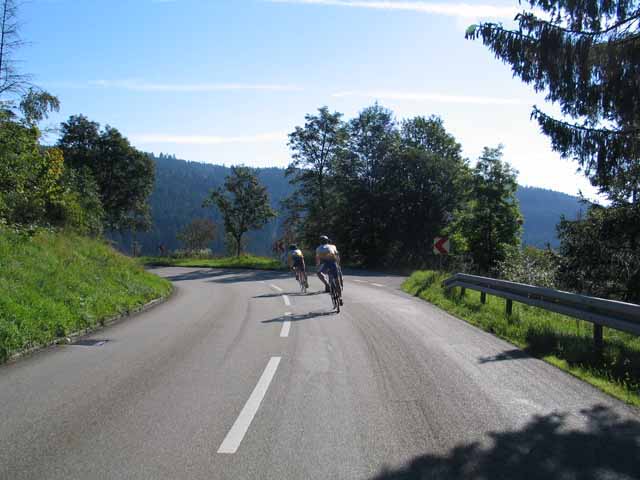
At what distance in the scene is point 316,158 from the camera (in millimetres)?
47312

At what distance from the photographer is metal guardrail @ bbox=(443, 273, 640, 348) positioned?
6785mm

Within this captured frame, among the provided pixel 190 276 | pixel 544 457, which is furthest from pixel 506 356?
pixel 190 276

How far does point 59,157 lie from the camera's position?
1898 cm

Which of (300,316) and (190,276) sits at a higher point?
(300,316)

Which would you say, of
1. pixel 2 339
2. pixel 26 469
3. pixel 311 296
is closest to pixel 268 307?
pixel 311 296

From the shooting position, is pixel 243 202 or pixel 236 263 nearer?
pixel 236 263

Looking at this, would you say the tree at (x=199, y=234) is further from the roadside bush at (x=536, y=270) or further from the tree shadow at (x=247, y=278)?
the roadside bush at (x=536, y=270)

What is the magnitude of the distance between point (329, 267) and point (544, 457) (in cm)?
940

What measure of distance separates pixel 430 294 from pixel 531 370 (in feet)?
31.1

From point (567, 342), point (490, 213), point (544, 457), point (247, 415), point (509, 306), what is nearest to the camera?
point (544, 457)

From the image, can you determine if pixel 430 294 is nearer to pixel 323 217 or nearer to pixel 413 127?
pixel 323 217

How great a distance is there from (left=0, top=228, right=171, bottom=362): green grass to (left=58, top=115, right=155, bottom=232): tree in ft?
113

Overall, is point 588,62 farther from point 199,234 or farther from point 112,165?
point 199,234

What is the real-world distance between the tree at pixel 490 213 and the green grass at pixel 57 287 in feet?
95.4
